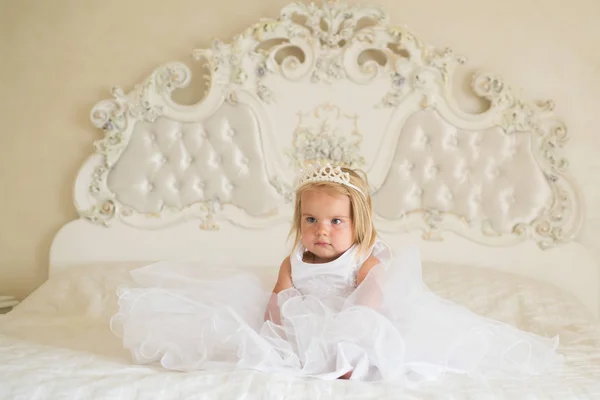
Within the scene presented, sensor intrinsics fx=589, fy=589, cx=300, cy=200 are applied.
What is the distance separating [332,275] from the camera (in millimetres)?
1700

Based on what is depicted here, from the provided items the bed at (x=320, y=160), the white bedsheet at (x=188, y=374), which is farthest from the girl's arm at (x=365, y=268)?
the bed at (x=320, y=160)

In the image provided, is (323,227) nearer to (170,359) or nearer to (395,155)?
(170,359)

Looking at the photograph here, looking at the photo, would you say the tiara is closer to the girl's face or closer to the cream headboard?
the girl's face

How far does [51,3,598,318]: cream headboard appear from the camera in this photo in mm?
2533

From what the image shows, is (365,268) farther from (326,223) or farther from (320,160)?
(320,160)

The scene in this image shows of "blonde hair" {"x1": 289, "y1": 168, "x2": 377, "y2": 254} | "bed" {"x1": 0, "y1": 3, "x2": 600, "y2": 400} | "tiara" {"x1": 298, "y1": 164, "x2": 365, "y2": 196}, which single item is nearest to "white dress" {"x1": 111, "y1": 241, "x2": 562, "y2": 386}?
"blonde hair" {"x1": 289, "y1": 168, "x2": 377, "y2": 254}

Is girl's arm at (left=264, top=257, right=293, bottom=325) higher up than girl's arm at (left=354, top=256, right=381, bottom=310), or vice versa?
girl's arm at (left=354, top=256, right=381, bottom=310)

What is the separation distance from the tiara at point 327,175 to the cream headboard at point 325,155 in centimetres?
85

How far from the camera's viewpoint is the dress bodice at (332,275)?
66.6 inches

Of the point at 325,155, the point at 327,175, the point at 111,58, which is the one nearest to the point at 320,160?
the point at 325,155

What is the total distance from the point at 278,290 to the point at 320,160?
966 mm

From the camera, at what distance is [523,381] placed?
55.9 inches

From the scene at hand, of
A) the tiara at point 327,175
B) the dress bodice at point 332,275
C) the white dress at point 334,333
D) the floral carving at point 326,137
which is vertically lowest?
the white dress at point 334,333

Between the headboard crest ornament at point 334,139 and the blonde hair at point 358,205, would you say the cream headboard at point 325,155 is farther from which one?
the blonde hair at point 358,205
